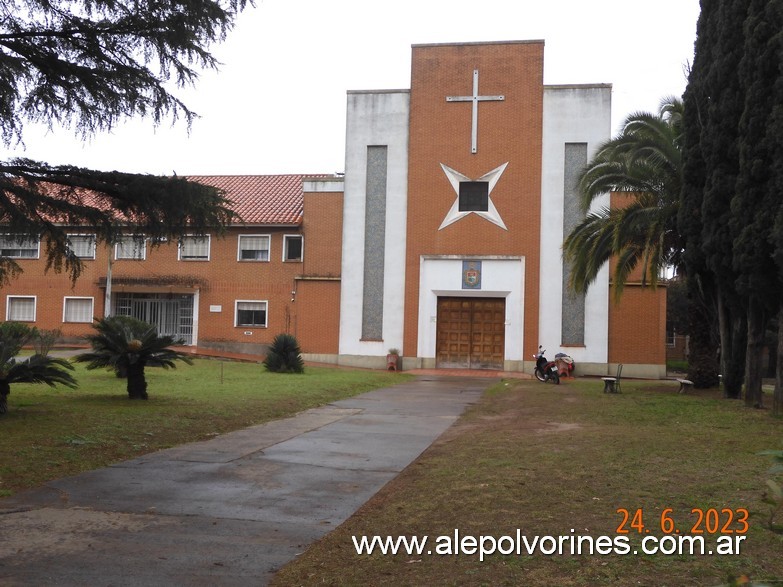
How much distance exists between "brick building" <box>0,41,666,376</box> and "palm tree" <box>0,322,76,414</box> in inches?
648

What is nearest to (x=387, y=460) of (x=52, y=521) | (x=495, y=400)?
(x=52, y=521)

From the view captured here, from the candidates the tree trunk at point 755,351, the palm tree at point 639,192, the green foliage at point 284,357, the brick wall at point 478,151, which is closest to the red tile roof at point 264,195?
the brick wall at point 478,151

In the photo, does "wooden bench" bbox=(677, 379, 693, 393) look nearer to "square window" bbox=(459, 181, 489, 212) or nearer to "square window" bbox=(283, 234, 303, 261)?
"square window" bbox=(459, 181, 489, 212)

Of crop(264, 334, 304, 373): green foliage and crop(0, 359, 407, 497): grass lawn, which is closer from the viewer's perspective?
crop(0, 359, 407, 497): grass lawn

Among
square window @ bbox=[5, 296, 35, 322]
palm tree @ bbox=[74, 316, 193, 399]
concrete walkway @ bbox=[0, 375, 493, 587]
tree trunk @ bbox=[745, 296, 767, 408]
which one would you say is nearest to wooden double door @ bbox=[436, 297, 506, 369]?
tree trunk @ bbox=[745, 296, 767, 408]

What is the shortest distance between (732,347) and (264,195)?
23.7 metres

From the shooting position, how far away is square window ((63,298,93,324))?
111ft

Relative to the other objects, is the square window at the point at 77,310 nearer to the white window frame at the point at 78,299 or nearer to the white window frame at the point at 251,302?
the white window frame at the point at 78,299

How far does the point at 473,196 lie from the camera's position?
97.2 feet

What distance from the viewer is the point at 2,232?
36.1ft

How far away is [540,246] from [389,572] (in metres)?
24.9

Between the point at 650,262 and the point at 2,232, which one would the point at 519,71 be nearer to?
the point at 650,262

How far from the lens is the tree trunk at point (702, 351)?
21234mm

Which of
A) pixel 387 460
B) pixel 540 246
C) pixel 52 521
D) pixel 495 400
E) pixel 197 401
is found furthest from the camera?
pixel 540 246
